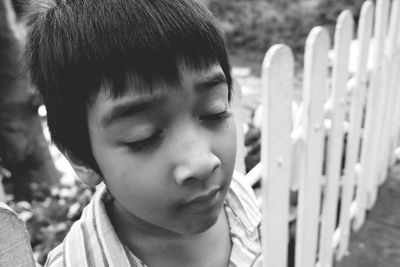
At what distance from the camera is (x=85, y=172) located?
94 centimetres

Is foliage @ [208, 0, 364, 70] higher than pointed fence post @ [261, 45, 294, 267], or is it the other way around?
pointed fence post @ [261, 45, 294, 267]

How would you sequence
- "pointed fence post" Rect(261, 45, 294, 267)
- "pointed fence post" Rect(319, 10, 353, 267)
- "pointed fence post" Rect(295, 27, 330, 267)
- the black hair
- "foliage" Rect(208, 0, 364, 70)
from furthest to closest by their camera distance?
"foliage" Rect(208, 0, 364, 70), "pointed fence post" Rect(319, 10, 353, 267), "pointed fence post" Rect(295, 27, 330, 267), "pointed fence post" Rect(261, 45, 294, 267), the black hair

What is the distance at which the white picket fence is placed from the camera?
4.95 feet

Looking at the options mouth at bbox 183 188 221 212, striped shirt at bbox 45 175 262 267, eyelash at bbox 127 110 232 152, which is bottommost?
striped shirt at bbox 45 175 262 267

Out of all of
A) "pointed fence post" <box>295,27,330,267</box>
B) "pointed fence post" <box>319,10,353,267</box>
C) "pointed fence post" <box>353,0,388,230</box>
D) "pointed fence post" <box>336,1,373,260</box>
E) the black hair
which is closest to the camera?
the black hair

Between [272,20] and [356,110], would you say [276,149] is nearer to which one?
[356,110]

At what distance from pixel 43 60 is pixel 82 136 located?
0.54 ft

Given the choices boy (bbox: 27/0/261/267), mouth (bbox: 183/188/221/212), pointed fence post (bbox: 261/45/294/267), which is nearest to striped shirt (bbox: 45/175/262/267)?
boy (bbox: 27/0/261/267)

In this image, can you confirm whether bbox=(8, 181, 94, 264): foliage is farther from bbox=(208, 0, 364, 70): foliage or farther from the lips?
bbox=(208, 0, 364, 70): foliage

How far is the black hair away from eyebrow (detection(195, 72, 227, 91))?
3 centimetres

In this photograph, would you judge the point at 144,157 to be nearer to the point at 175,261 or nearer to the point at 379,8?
the point at 175,261

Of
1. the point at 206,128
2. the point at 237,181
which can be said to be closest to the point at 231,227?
the point at 237,181

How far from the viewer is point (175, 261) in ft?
3.37

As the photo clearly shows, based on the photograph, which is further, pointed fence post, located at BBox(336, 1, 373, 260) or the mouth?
pointed fence post, located at BBox(336, 1, 373, 260)
